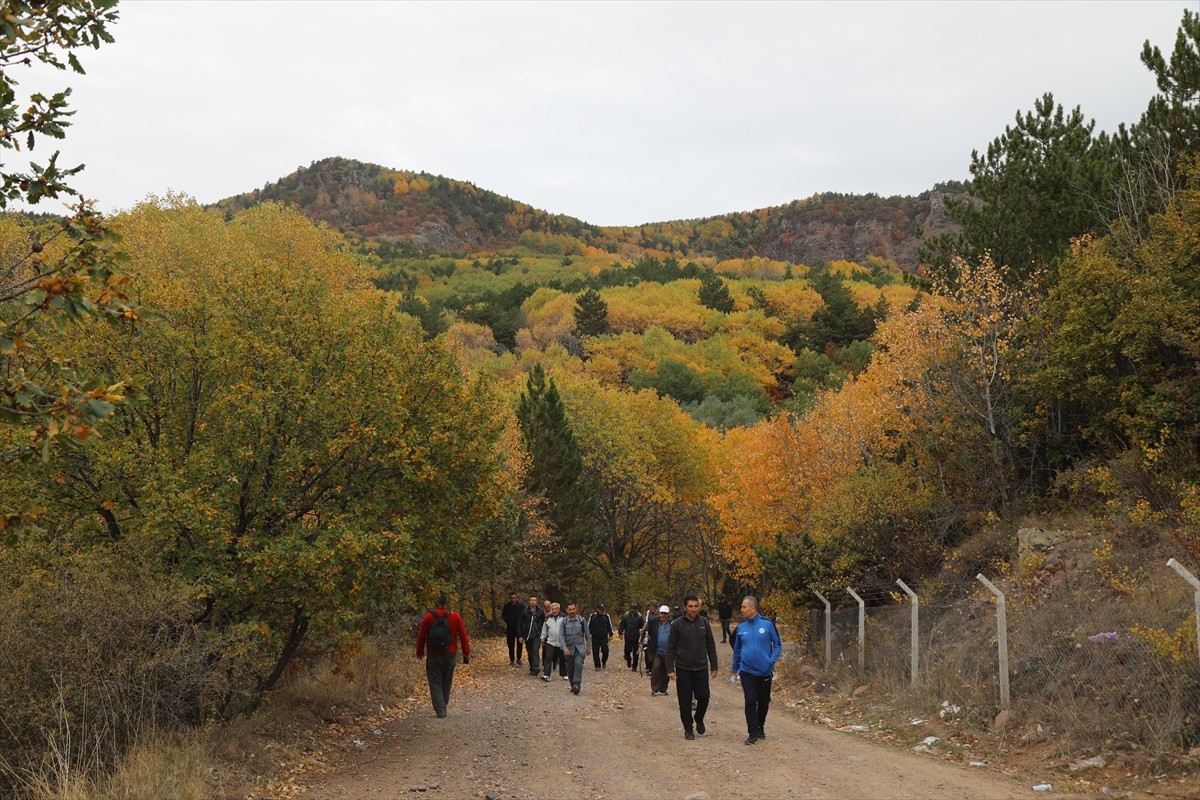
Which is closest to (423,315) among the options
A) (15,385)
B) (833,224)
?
(15,385)

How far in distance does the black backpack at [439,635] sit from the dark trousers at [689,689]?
11.6ft

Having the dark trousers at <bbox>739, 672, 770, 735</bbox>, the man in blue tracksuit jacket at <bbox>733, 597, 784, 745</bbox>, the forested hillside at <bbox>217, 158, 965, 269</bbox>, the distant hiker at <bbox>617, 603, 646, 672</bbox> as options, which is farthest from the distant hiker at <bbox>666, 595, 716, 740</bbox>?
the forested hillside at <bbox>217, 158, 965, 269</bbox>

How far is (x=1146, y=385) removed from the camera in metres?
15.5

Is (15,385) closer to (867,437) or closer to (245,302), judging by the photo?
(245,302)

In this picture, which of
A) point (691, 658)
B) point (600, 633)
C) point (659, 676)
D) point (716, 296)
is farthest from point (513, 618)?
point (716, 296)

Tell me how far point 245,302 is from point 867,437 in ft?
59.0

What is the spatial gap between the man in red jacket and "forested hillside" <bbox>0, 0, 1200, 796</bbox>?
775mm

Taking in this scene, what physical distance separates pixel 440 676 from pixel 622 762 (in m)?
4.39

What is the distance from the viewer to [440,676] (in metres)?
13.7

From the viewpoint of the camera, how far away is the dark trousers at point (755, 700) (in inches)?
432

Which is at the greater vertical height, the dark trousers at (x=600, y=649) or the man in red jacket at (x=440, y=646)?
the man in red jacket at (x=440, y=646)

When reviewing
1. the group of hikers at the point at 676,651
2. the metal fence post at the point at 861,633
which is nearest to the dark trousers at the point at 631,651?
the group of hikers at the point at 676,651

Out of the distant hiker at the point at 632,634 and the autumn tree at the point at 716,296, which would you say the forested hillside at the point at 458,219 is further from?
the distant hiker at the point at 632,634

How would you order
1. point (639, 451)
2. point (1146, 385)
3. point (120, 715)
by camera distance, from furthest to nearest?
1. point (639, 451)
2. point (1146, 385)
3. point (120, 715)
